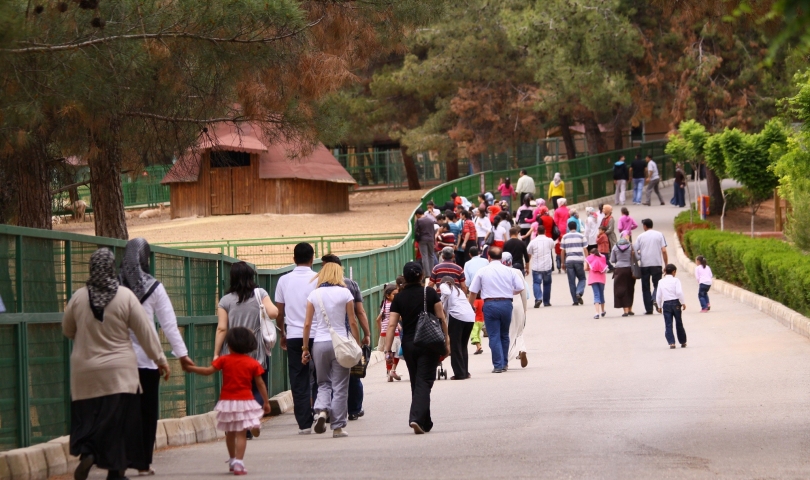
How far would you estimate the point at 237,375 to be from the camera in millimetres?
8414

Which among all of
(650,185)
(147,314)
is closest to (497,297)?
(147,314)

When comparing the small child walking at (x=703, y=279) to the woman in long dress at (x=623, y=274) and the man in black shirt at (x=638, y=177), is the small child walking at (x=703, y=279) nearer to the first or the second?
the woman in long dress at (x=623, y=274)

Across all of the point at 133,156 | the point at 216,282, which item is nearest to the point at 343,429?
the point at 216,282

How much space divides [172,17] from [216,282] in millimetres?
3248

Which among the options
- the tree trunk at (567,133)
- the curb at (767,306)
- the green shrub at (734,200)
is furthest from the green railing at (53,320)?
the tree trunk at (567,133)

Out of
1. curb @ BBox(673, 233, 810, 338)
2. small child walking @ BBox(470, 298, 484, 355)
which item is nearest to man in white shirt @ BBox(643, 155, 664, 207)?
curb @ BBox(673, 233, 810, 338)

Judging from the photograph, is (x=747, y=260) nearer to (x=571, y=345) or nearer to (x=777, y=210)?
(x=571, y=345)

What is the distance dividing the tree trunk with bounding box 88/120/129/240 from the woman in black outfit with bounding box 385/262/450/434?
528cm

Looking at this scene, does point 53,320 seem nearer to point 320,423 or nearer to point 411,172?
point 320,423

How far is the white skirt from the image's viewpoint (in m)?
8.30

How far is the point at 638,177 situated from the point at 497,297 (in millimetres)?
28754

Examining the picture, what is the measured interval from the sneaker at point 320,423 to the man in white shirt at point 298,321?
28 centimetres

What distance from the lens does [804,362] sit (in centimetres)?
1491

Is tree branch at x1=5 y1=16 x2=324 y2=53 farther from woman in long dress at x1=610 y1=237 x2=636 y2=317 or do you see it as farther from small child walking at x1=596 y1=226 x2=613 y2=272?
small child walking at x1=596 y1=226 x2=613 y2=272
